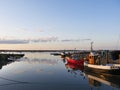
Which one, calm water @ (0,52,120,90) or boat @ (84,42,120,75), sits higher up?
boat @ (84,42,120,75)

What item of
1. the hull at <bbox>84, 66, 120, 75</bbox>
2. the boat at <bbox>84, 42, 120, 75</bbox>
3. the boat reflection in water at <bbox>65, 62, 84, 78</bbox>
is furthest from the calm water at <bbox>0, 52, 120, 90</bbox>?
the boat at <bbox>84, 42, 120, 75</bbox>

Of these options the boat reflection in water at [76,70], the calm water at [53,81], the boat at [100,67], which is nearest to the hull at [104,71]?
the boat at [100,67]

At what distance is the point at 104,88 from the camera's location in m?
32.1

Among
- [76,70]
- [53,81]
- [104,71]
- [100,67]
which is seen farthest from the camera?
[76,70]

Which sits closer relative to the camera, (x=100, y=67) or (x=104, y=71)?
(x=104, y=71)

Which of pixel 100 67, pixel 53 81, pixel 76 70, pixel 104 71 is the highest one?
pixel 100 67

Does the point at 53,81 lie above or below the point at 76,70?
above

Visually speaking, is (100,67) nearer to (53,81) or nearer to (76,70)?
(53,81)

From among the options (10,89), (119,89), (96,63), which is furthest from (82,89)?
(96,63)

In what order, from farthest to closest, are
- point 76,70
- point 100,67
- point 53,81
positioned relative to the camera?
point 76,70, point 100,67, point 53,81

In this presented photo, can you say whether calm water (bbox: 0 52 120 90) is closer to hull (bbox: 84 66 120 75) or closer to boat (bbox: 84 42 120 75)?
hull (bbox: 84 66 120 75)

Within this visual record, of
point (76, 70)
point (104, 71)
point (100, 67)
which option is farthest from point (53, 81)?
point (76, 70)

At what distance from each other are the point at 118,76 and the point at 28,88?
18140mm

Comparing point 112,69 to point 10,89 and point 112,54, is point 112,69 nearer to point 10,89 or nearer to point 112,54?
point 10,89
